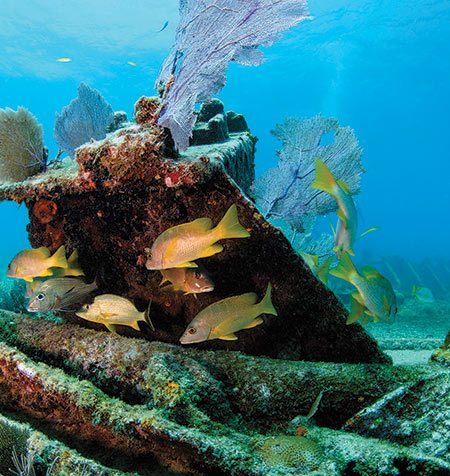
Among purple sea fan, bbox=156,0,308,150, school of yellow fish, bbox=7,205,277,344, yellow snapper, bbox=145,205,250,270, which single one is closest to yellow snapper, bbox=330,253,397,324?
school of yellow fish, bbox=7,205,277,344

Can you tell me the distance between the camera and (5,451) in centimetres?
212

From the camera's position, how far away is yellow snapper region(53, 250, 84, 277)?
334 cm

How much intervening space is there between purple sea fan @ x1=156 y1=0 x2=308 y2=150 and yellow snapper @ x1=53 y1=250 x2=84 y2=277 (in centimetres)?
158

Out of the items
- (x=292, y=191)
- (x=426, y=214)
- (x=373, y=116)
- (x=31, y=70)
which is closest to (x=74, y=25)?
(x=31, y=70)

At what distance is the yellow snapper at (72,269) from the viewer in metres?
3.34

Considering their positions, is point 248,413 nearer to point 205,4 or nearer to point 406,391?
point 406,391

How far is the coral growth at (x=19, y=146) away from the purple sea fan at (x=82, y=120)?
5.57 feet

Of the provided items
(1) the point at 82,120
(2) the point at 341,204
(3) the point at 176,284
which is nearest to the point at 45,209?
(3) the point at 176,284

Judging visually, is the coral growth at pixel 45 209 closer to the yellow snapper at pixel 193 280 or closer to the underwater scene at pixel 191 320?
the underwater scene at pixel 191 320

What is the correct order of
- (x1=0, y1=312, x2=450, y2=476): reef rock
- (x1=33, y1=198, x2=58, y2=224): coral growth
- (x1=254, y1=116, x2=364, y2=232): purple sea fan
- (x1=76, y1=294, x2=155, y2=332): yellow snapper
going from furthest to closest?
1. (x1=254, y1=116, x2=364, y2=232): purple sea fan
2. (x1=33, y1=198, x2=58, y2=224): coral growth
3. (x1=76, y1=294, x2=155, y2=332): yellow snapper
4. (x1=0, y1=312, x2=450, y2=476): reef rock

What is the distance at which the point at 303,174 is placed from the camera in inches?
262

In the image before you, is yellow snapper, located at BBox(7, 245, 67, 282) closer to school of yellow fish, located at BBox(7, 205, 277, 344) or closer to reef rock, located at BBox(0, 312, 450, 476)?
school of yellow fish, located at BBox(7, 205, 277, 344)

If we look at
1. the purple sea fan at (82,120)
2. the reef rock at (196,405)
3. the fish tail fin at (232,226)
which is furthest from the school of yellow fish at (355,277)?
the purple sea fan at (82,120)

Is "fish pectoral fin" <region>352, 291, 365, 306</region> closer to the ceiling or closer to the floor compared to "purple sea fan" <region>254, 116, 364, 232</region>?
closer to the floor
